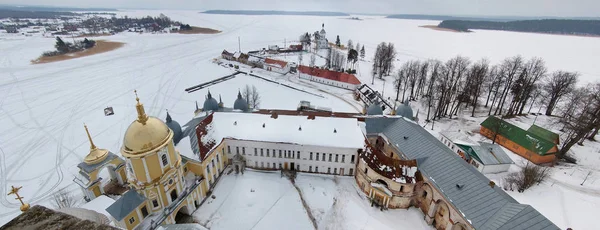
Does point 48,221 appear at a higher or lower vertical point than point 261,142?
higher

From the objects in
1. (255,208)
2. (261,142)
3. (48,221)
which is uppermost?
(48,221)

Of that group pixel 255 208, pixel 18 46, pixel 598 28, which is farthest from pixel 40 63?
pixel 598 28

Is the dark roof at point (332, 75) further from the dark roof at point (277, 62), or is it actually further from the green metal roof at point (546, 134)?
the green metal roof at point (546, 134)

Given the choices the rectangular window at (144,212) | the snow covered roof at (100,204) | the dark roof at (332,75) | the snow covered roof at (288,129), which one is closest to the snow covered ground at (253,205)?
the rectangular window at (144,212)

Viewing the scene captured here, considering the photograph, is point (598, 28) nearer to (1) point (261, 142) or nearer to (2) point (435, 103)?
(2) point (435, 103)

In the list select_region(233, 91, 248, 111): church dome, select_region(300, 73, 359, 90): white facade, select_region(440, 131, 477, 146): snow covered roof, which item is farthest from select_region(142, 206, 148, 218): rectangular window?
→ select_region(300, 73, 359, 90): white facade

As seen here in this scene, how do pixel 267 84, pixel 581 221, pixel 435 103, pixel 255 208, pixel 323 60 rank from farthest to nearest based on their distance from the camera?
pixel 323 60, pixel 267 84, pixel 435 103, pixel 255 208, pixel 581 221

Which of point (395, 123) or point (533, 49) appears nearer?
point (395, 123)
